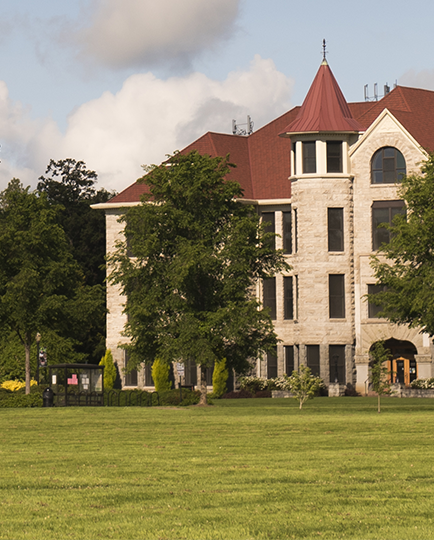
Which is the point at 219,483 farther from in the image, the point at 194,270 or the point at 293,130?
the point at 293,130

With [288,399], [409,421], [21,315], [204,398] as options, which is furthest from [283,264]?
[409,421]

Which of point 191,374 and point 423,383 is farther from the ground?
point 191,374

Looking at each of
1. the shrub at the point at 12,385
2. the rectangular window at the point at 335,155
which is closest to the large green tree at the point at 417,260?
the rectangular window at the point at 335,155

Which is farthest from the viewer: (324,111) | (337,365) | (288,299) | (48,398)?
(288,299)

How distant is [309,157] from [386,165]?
4.68m

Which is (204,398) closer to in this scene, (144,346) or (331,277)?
(144,346)

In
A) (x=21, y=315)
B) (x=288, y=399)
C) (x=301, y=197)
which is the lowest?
(x=288, y=399)

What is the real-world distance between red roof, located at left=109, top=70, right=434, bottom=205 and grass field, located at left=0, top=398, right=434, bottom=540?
3320 cm

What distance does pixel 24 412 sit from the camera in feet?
114

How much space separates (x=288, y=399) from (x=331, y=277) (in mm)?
9026

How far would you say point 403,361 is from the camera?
181ft

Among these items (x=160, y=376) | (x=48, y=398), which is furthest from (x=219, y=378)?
(x=48, y=398)

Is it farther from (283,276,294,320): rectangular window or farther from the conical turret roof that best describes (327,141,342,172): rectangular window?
(283,276,294,320): rectangular window

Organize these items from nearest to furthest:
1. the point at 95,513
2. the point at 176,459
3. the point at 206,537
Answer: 1. the point at 206,537
2. the point at 95,513
3. the point at 176,459
